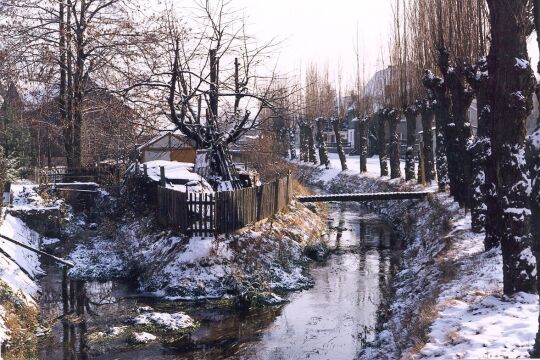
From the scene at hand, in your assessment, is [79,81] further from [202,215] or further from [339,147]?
[339,147]

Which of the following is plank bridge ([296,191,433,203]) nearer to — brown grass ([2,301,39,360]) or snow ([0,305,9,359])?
brown grass ([2,301,39,360])

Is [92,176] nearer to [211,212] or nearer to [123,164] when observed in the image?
[123,164]

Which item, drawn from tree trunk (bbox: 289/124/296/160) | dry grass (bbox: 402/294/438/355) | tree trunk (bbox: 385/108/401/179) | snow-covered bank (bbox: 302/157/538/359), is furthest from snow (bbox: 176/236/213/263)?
tree trunk (bbox: 289/124/296/160)

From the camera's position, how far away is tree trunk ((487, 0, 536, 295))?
807cm

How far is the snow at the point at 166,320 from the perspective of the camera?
10.5 meters

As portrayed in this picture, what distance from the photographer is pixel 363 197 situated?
69.8 ft

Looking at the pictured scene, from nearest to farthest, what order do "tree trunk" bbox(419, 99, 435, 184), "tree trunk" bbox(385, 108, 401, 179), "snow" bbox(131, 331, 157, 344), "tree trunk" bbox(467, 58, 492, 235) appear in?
"snow" bbox(131, 331, 157, 344) → "tree trunk" bbox(467, 58, 492, 235) → "tree trunk" bbox(419, 99, 435, 184) → "tree trunk" bbox(385, 108, 401, 179)

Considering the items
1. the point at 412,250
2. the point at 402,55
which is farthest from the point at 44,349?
the point at 402,55

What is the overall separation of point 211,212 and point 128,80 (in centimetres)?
890

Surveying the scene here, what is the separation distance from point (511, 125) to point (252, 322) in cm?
627

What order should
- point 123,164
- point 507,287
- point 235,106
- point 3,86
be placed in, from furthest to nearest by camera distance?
point 123,164 < point 3,86 < point 235,106 < point 507,287

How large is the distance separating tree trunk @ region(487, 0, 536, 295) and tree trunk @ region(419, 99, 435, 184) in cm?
1353

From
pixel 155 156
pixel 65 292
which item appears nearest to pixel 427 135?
pixel 155 156

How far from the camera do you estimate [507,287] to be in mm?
8336
